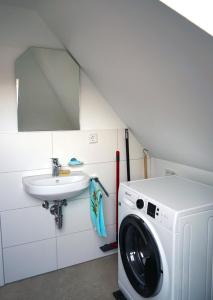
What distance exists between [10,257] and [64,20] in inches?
78.8

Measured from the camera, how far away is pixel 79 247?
2322mm

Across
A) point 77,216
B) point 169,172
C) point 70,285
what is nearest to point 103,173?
point 77,216

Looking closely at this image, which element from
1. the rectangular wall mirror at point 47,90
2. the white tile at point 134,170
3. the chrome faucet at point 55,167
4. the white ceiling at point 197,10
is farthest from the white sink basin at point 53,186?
the white ceiling at point 197,10

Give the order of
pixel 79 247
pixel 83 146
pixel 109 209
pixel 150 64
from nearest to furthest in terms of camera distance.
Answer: pixel 150 64, pixel 83 146, pixel 79 247, pixel 109 209

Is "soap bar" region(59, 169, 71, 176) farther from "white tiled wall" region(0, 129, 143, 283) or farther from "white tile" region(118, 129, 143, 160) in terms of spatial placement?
"white tile" region(118, 129, 143, 160)

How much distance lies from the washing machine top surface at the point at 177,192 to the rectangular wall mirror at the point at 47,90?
88 centimetres

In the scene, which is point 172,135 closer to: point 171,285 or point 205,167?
point 205,167

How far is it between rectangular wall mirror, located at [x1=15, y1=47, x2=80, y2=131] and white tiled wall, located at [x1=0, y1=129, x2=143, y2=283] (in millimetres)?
111

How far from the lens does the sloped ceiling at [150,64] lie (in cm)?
100

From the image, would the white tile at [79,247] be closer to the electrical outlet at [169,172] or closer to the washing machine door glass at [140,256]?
the washing machine door glass at [140,256]

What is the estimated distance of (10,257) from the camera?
2.04 meters

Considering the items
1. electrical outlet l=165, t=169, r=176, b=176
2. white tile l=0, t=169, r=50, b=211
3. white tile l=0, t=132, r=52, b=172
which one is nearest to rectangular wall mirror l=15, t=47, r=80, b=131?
white tile l=0, t=132, r=52, b=172

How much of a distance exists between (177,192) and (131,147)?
914 mm

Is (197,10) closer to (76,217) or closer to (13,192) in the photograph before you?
(13,192)
